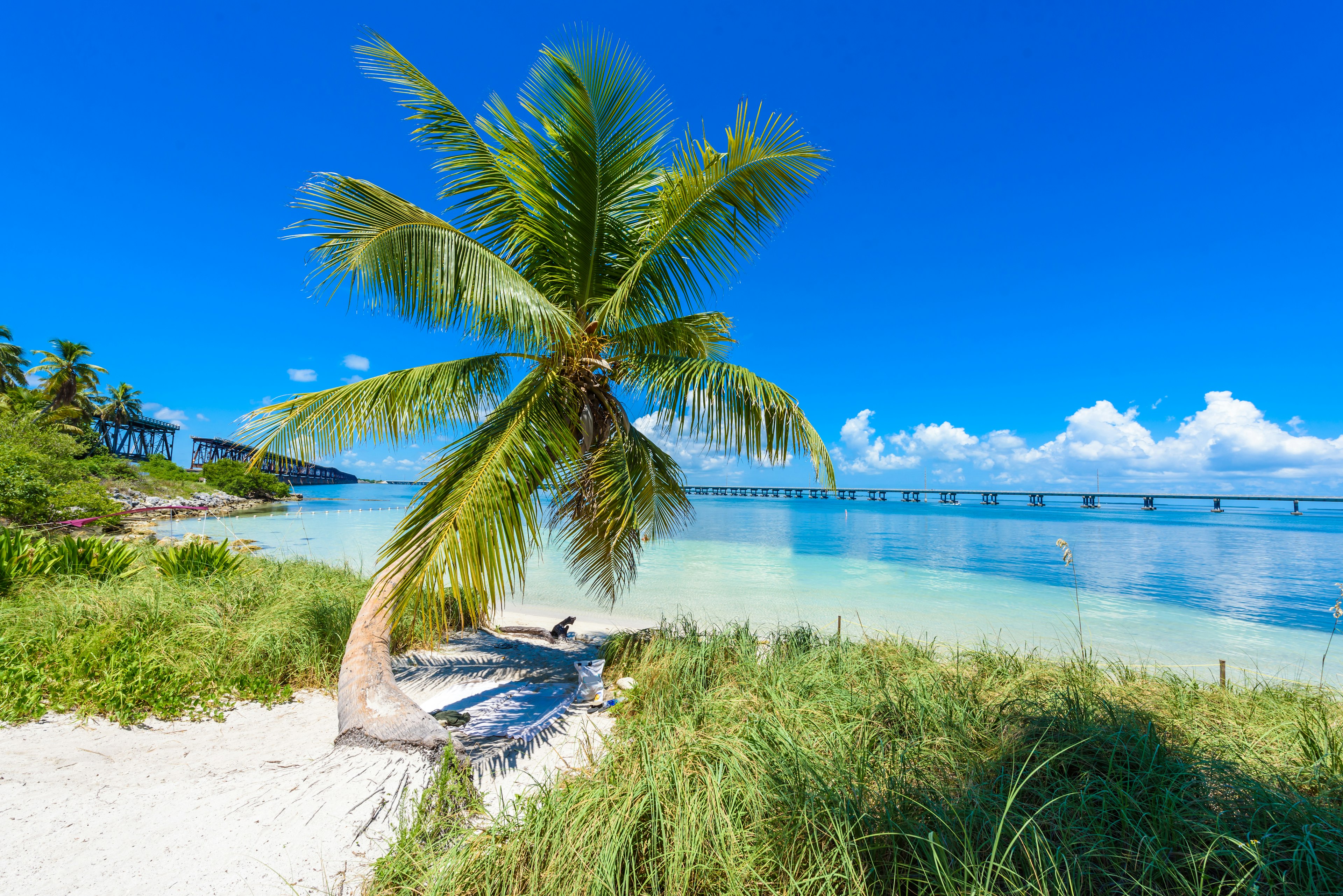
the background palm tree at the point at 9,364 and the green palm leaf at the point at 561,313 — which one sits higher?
Answer: the background palm tree at the point at 9,364

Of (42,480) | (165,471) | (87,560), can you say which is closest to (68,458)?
(42,480)

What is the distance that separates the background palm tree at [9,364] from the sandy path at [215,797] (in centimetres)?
3950

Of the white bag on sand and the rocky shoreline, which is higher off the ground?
the rocky shoreline

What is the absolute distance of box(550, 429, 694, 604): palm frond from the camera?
4.73m

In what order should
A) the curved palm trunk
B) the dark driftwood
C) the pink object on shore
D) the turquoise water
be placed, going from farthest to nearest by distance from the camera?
1. the turquoise water
2. the pink object on shore
3. the dark driftwood
4. the curved palm trunk

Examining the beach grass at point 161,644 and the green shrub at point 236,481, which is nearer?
the beach grass at point 161,644

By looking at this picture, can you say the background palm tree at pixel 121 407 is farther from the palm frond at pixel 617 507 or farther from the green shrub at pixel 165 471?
the palm frond at pixel 617 507

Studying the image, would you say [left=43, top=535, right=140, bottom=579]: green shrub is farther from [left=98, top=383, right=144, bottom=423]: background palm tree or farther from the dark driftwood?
[left=98, top=383, right=144, bottom=423]: background palm tree

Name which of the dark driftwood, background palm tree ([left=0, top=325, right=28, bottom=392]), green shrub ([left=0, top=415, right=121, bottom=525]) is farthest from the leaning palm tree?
background palm tree ([left=0, top=325, right=28, bottom=392])

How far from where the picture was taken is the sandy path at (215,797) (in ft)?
8.64

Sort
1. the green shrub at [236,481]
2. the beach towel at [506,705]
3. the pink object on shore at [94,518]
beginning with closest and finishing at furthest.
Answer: the beach towel at [506,705] → the pink object on shore at [94,518] → the green shrub at [236,481]

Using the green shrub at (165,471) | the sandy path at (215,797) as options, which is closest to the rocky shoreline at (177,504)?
the green shrub at (165,471)

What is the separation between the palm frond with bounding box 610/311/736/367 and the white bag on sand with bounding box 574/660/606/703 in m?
3.24

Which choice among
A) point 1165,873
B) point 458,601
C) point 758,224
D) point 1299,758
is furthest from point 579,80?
point 1299,758
